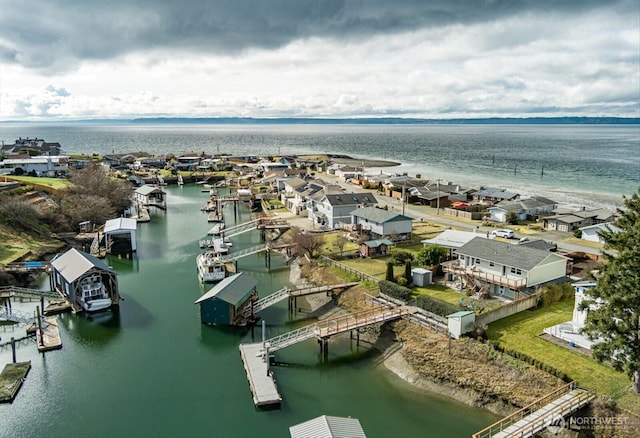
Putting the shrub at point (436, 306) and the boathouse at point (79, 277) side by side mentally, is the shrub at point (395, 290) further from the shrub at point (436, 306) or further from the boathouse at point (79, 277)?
the boathouse at point (79, 277)

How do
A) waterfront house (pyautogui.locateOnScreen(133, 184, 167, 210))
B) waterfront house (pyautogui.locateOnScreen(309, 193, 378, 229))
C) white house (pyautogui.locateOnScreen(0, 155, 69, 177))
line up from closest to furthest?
waterfront house (pyautogui.locateOnScreen(309, 193, 378, 229)) < waterfront house (pyautogui.locateOnScreen(133, 184, 167, 210)) < white house (pyautogui.locateOnScreen(0, 155, 69, 177))

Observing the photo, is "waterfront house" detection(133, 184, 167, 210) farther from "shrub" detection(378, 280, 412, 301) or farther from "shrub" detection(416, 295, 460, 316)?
"shrub" detection(416, 295, 460, 316)

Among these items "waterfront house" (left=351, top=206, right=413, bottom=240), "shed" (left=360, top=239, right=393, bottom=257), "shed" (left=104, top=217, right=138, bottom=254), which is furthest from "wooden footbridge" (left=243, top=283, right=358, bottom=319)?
"shed" (left=104, top=217, right=138, bottom=254)

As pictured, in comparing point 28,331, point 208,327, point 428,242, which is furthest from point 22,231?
point 428,242

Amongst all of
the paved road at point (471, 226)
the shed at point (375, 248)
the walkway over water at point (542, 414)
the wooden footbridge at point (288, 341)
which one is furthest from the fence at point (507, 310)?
the shed at point (375, 248)

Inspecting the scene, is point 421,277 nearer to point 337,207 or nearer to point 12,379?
point 337,207

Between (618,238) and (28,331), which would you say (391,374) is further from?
(28,331)
